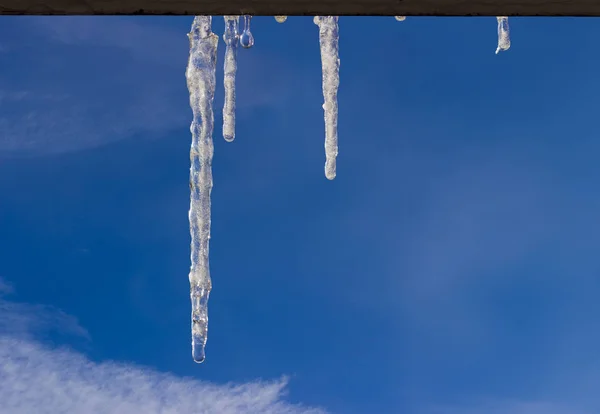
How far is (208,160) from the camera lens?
231cm

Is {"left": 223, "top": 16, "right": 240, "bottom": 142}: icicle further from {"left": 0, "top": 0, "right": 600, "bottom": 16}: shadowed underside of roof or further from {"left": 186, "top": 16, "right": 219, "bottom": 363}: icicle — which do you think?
{"left": 0, "top": 0, "right": 600, "bottom": 16}: shadowed underside of roof

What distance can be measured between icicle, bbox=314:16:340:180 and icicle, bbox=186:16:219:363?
16.6 inches

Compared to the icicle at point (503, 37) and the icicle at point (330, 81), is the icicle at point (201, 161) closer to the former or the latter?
the icicle at point (330, 81)

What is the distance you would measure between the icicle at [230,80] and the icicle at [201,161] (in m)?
0.09

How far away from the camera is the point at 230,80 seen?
244 centimetres

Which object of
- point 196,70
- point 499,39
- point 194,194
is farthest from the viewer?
point 194,194

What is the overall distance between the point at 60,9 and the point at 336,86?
1.46m

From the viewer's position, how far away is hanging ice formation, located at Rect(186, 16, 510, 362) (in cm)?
197

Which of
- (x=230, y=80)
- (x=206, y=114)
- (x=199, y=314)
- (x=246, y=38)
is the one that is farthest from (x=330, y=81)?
(x=199, y=314)

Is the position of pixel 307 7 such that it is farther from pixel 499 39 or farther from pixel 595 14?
pixel 499 39

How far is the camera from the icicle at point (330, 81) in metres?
2.22

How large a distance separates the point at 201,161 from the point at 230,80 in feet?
1.21

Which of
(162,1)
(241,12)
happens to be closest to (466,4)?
(241,12)

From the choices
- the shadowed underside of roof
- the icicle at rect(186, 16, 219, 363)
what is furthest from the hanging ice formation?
the shadowed underside of roof
